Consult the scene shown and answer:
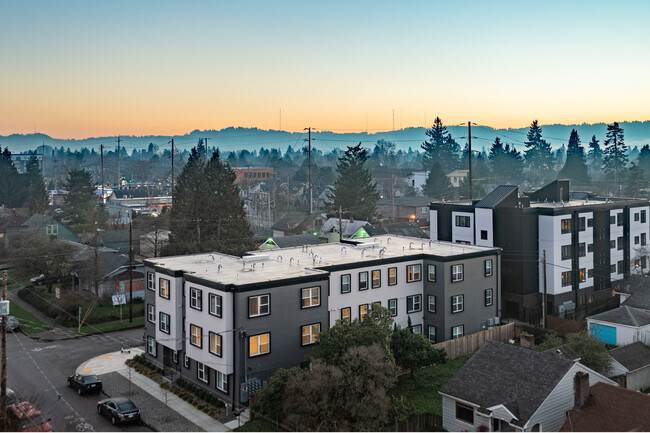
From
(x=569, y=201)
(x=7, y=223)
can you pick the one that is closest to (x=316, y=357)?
(x=569, y=201)

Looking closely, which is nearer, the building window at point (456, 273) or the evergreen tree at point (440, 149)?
the building window at point (456, 273)

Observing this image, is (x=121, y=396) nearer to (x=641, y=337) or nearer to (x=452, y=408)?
(x=452, y=408)

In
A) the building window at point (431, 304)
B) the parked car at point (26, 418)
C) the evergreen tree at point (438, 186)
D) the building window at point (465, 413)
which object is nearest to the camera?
the parked car at point (26, 418)

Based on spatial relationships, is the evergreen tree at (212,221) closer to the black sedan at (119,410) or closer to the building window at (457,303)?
the building window at (457,303)

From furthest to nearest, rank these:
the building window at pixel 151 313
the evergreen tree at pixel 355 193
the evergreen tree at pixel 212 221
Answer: the evergreen tree at pixel 355 193 → the evergreen tree at pixel 212 221 → the building window at pixel 151 313

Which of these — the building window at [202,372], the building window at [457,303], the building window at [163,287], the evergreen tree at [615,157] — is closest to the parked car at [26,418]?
the building window at [202,372]

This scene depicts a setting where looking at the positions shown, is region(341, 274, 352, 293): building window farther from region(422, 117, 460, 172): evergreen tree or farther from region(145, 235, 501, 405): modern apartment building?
region(422, 117, 460, 172): evergreen tree
